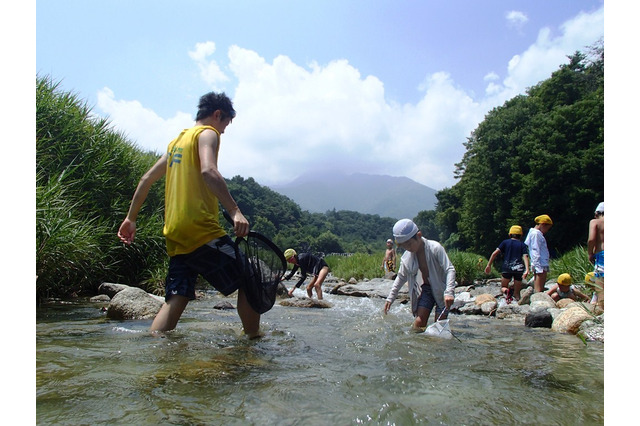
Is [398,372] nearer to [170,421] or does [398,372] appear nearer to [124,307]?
[170,421]

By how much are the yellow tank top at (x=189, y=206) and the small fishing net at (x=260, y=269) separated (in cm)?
29

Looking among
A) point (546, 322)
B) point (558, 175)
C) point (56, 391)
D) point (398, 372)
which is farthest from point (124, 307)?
point (558, 175)

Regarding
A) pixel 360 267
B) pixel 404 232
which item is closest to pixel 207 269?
pixel 404 232

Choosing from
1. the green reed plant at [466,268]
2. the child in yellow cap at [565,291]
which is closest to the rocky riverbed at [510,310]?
the child in yellow cap at [565,291]

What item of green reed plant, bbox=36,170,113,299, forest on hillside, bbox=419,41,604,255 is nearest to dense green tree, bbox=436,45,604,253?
forest on hillside, bbox=419,41,604,255

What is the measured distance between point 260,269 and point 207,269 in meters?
0.54

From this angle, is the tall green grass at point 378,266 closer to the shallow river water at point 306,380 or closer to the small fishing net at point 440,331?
the small fishing net at point 440,331

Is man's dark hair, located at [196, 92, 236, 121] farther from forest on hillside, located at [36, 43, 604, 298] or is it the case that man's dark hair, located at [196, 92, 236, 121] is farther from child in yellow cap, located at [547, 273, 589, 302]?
child in yellow cap, located at [547, 273, 589, 302]

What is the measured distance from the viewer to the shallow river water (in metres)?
2.31

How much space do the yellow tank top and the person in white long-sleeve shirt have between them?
249 cm

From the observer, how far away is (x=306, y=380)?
2.96 m

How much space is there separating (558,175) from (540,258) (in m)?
21.6

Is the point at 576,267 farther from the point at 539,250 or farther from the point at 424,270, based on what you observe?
the point at 424,270

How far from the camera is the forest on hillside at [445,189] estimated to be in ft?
28.6
